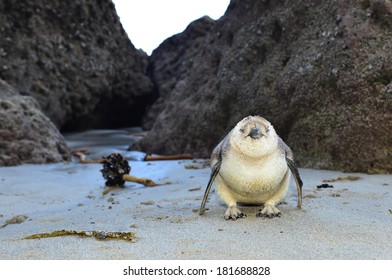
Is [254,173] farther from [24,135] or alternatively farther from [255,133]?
[24,135]

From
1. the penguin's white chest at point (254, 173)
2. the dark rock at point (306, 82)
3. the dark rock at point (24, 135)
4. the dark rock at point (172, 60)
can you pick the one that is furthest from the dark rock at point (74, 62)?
the penguin's white chest at point (254, 173)

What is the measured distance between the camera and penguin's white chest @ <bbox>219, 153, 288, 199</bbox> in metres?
2.63

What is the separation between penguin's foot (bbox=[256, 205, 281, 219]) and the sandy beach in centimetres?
6

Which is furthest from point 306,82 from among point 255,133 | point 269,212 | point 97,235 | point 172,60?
point 172,60

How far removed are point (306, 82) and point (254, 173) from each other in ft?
8.84

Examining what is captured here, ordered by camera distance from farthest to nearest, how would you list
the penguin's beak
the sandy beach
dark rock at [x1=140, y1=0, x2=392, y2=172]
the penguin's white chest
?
dark rock at [x1=140, y1=0, x2=392, y2=172] → the penguin's white chest → the penguin's beak → the sandy beach

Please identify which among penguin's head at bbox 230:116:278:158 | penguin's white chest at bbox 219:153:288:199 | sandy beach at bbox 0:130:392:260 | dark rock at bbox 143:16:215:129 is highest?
dark rock at bbox 143:16:215:129

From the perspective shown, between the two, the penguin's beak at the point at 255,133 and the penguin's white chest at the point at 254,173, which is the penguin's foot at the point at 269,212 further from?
the penguin's beak at the point at 255,133

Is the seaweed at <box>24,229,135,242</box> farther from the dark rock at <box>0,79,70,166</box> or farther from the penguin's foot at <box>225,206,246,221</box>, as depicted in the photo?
the dark rock at <box>0,79,70,166</box>

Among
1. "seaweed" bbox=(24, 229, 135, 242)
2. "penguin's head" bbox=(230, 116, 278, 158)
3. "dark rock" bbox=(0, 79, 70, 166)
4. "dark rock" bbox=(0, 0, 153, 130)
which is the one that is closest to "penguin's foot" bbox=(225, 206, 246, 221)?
"penguin's head" bbox=(230, 116, 278, 158)

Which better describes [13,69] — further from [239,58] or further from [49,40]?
[239,58]

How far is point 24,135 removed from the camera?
6633 mm

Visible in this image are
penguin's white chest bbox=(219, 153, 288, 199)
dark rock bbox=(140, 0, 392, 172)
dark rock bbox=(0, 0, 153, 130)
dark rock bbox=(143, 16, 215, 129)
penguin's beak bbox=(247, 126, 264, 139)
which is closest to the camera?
penguin's beak bbox=(247, 126, 264, 139)

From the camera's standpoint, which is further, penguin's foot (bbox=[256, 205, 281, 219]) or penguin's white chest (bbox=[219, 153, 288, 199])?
penguin's foot (bbox=[256, 205, 281, 219])
